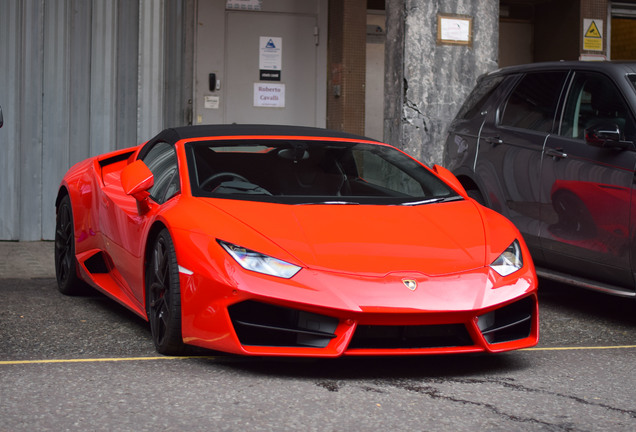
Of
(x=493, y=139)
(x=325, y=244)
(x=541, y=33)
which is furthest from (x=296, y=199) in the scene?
(x=541, y=33)

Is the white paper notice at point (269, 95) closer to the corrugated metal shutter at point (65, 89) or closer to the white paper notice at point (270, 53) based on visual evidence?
the white paper notice at point (270, 53)

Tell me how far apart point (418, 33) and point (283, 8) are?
8.12 feet

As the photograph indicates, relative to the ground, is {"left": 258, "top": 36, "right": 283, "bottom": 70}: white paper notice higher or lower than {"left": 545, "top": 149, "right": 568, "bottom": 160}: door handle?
higher

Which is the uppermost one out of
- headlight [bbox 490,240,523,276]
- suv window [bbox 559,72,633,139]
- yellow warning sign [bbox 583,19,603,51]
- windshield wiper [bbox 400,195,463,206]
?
yellow warning sign [bbox 583,19,603,51]

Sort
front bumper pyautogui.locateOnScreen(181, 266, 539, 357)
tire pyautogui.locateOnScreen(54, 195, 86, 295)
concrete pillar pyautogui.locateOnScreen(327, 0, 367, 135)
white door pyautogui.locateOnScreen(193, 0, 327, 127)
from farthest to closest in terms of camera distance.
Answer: concrete pillar pyautogui.locateOnScreen(327, 0, 367, 135) → white door pyautogui.locateOnScreen(193, 0, 327, 127) → tire pyautogui.locateOnScreen(54, 195, 86, 295) → front bumper pyautogui.locateOnScreen(181, 266, 539, 357)

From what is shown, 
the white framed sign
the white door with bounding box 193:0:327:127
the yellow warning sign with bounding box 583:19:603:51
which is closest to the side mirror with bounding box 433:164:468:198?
the white framed sign

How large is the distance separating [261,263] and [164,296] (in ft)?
2.16

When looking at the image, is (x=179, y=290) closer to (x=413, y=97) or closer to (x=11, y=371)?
(x=11, y=371)

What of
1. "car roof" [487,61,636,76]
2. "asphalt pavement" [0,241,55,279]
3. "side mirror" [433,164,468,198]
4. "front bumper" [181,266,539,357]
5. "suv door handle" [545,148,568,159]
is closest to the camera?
"front bumper" [181,266,539,357]

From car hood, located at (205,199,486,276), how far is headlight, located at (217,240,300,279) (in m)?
0.07

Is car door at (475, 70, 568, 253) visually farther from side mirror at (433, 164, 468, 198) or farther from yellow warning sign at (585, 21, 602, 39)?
yellow warning sign at (585, 21, 602, 39)

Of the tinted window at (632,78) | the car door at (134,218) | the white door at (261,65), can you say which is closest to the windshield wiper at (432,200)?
the car door at (134,218)

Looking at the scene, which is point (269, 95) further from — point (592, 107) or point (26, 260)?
point (592, 107)

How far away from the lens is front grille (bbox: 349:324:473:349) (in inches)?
173
